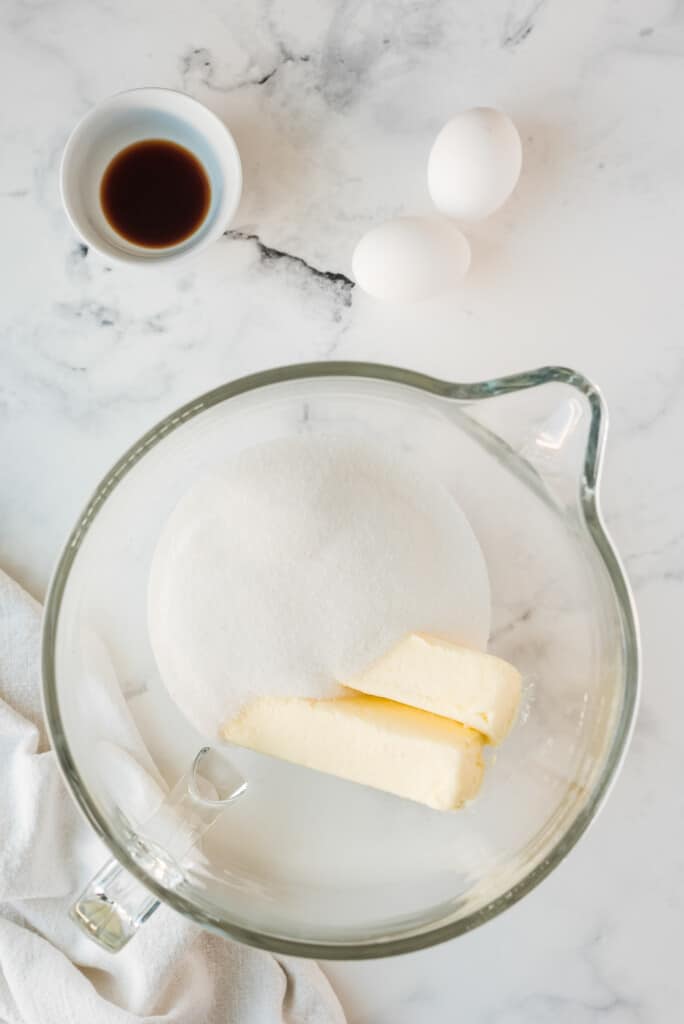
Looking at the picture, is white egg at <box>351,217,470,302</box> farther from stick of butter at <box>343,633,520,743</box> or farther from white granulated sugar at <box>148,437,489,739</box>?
stick of butter at <box>343,633,520,743</box>

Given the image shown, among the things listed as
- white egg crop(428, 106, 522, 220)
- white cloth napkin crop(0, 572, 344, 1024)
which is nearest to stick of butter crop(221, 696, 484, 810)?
white cloth napkin crop(0, 572, 344, 1024)

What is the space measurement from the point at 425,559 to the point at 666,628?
0.37 m

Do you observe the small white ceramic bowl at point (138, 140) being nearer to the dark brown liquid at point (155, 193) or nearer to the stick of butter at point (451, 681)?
the dark brown liquid at point (155, 193)

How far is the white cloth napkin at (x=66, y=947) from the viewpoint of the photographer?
118 cm

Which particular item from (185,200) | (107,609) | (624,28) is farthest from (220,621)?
(624,28)

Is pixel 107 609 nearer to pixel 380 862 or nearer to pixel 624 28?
pixel 380 862

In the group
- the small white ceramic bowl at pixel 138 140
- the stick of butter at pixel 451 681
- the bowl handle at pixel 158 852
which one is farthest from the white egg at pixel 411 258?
the bowl handle at pixel 158 852

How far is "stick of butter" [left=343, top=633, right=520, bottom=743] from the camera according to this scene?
3.26 feet

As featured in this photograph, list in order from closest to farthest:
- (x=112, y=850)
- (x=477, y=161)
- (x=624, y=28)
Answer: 1. (x=112, y=850)
2. (x=477, y=161)
3. (x=624, y=28)

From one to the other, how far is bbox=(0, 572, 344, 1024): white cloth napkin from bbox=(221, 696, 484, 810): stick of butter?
0.29 metres

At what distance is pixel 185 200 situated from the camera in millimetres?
1212

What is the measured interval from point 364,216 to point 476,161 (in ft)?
0.54

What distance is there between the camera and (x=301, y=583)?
1032 mm

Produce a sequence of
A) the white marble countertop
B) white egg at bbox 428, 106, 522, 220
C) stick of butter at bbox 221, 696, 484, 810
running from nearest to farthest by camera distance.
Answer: stick of butter at bbox 221, 696, 484, 810, white egg at bbox 428, 106, 522, 220, the white marble countertop
